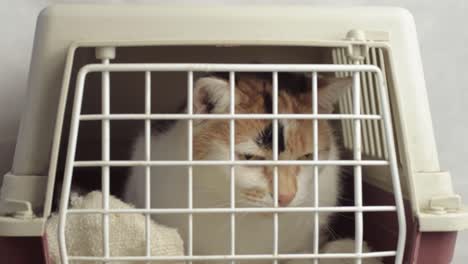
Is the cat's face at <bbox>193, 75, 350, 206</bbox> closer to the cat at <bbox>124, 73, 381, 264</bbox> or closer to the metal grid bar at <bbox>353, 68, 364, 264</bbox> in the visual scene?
the cat at <bbox>124, 73, 381, 264</bbox>

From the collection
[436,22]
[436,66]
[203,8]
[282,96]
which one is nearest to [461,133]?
[436,66]

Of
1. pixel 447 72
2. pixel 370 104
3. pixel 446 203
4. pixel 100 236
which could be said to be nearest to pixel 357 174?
pixel 446 203

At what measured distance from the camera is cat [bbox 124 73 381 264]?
1065 millimetres

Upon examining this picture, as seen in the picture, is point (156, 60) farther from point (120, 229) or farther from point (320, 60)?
point (120, 229)

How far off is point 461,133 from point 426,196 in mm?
682

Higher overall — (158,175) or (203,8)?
(203,8)

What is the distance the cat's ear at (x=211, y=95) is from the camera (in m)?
1.01

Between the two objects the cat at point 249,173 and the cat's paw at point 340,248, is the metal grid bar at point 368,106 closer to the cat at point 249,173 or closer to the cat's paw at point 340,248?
the cat at point 249,173

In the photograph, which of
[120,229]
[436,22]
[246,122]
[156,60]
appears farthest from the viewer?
[436,22]

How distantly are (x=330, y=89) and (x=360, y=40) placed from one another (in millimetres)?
159

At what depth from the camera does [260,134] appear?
1.08 m

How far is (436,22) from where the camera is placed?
1.57 metres

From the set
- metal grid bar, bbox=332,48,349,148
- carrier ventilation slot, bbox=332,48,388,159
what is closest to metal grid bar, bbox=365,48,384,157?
carrier ventilation slot, bbox=332,48,388,159

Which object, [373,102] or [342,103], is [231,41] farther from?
[342,103]
